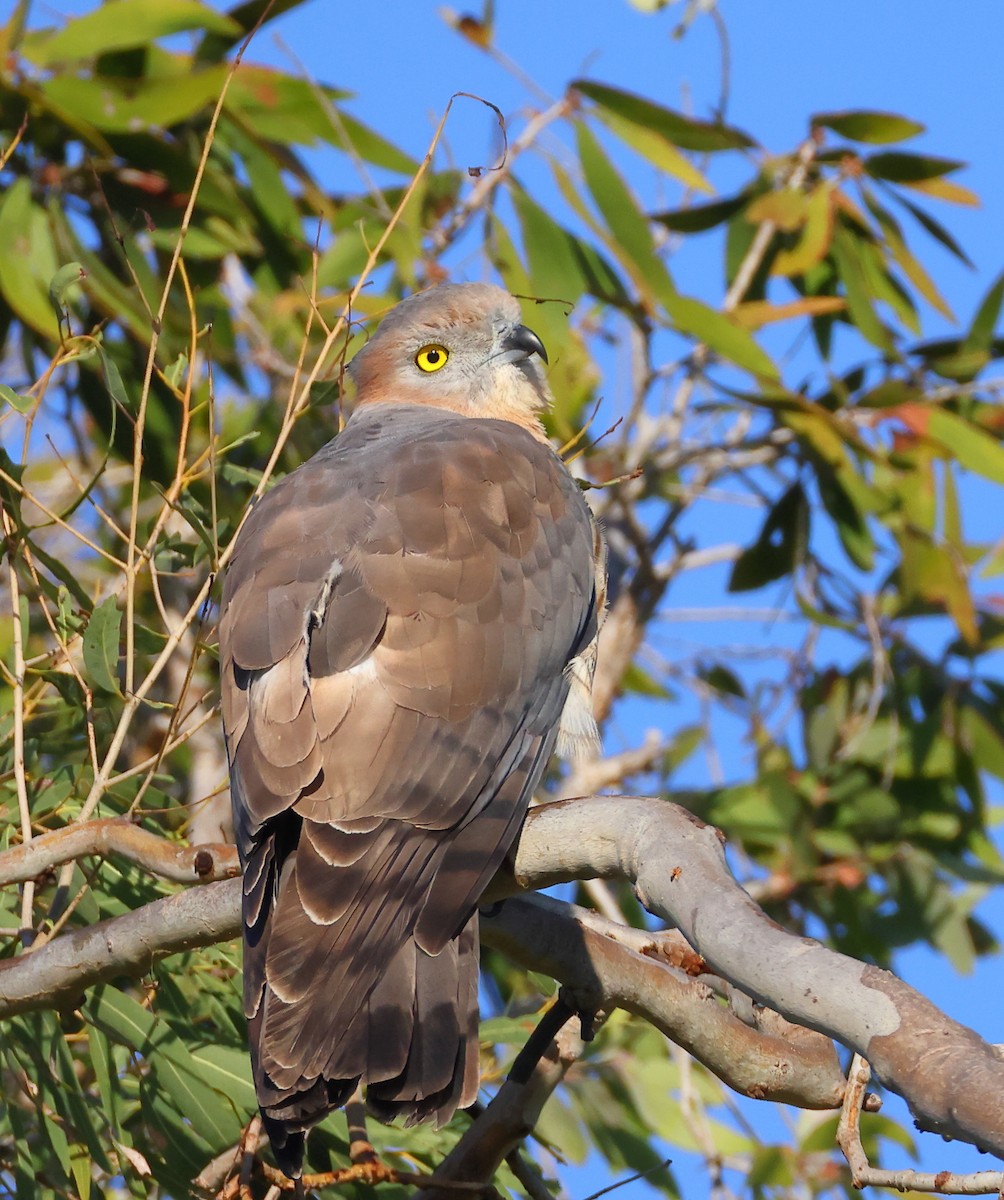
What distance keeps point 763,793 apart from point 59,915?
113 inches

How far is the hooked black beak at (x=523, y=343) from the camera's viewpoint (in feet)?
15.0

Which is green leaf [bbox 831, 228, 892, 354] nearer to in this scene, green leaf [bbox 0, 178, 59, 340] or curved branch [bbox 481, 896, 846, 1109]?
green leaf [bbox 0, 178, 59, 340]

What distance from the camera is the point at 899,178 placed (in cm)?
562

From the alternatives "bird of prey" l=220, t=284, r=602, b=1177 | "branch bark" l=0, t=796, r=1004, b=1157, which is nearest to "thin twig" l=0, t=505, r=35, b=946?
"branch bark" l=0, t=796, r=1004, b=1157

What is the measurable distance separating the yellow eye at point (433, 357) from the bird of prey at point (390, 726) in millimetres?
845

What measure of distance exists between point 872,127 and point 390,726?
3511 mm

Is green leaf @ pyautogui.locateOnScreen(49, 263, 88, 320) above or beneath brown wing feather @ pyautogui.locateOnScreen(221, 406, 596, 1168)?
above

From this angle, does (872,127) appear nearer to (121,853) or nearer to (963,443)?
(963,443)

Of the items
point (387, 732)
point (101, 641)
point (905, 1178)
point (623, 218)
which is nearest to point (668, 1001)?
point (387, 732)

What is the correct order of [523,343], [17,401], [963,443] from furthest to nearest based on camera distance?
[963,443] < [523,343] < [17,401]

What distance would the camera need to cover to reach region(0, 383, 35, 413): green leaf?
2.96 meters

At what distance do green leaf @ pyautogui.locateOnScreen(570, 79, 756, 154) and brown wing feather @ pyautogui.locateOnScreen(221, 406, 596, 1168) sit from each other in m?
2.14

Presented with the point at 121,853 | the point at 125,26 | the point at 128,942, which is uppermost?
the point at 125,26

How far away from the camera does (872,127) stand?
543 centimetres
